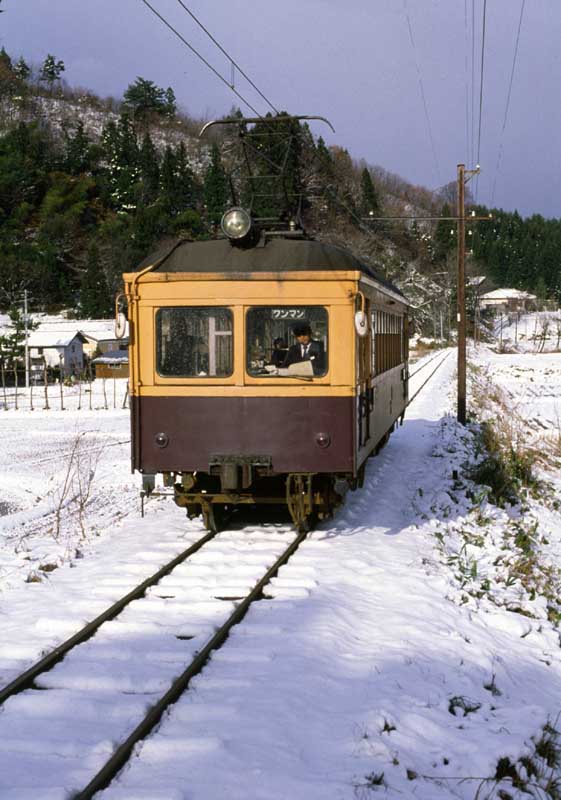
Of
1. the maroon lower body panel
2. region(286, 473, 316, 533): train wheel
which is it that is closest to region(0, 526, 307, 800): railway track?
region(286, 473, 316, 533): train wheel

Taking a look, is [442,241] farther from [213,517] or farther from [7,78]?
[213,517]

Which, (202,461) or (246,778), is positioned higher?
(202,461)

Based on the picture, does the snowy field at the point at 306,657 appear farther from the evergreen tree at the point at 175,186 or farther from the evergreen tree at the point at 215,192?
the evergreen tree at the point at 175,186

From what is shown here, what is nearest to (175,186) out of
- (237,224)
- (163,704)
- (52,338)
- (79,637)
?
(52,338)

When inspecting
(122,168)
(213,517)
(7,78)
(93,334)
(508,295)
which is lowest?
(213,517)

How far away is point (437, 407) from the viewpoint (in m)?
26.1

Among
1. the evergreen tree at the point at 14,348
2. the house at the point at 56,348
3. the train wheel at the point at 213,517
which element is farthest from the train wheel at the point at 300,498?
the house at the point at 56,348

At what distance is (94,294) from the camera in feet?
283

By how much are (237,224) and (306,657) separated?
15.9 ft

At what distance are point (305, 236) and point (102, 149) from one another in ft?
412

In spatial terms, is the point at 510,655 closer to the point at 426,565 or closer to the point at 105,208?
the point at 426,565

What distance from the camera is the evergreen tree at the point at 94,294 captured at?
86000mm

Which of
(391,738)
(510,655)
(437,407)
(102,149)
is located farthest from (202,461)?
(102,149)

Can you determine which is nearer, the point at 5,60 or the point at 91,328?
the point at 91,328
